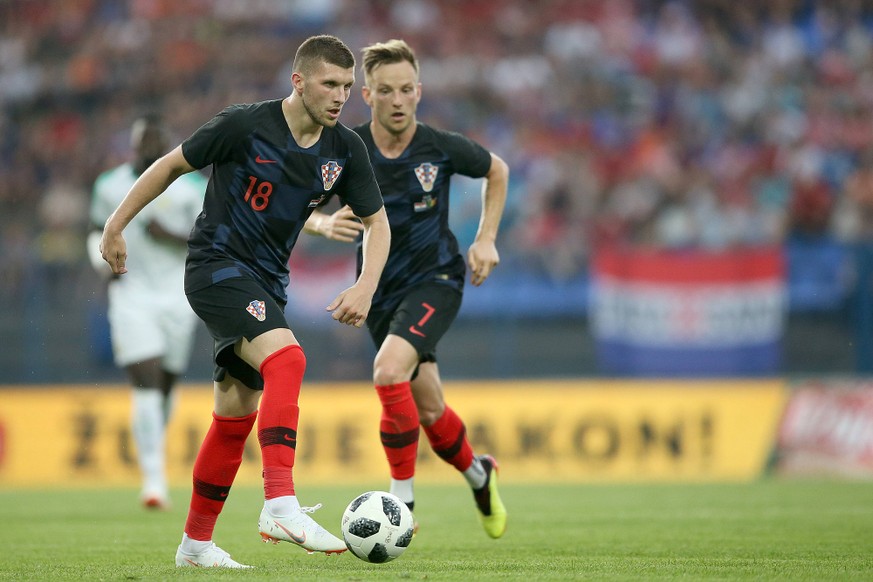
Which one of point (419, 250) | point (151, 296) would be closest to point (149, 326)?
point (151, 296)

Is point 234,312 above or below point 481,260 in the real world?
below

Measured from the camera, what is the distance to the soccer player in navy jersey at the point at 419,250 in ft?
21.4

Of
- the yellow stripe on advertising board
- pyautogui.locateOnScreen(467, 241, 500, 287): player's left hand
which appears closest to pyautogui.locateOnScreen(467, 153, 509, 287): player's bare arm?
pyautogui.locateOnScreen(467, 241, 500, 287): player's left hand

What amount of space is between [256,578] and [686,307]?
884 centimetres

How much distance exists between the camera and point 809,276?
12609 mm

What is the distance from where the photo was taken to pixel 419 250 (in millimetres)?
6777

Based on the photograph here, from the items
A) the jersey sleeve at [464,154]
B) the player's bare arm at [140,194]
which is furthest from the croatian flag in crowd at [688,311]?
the player's bare arm at [140,194]

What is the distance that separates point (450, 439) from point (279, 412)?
1930mm

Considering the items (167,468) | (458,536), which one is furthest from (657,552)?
(167,468)

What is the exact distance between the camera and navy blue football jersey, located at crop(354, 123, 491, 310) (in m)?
6.71

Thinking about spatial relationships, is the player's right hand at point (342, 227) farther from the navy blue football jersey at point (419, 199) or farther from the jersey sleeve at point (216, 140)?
the jersey sleeve at point (216, 140)

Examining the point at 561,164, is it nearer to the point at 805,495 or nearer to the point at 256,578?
the point at 805,495

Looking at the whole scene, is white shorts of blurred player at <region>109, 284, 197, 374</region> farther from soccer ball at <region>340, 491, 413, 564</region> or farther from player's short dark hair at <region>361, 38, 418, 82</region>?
soccer ball at <region>340, 491, 413, 564</region>

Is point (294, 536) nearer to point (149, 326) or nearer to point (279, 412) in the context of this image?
point (279, 412)
